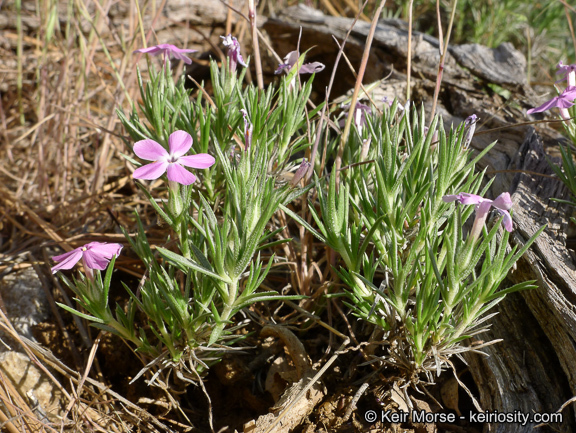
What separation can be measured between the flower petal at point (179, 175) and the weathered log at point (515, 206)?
1188 mm

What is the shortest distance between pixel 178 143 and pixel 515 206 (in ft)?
4.57

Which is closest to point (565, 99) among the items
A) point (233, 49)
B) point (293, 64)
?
point (293, 64)

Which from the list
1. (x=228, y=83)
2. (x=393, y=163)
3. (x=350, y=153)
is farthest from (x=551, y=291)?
(x=228, y=83)

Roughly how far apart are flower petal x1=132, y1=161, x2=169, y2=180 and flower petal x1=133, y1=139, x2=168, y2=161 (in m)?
0.02

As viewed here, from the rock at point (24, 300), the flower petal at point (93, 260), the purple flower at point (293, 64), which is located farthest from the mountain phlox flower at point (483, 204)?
the rock at point (24, 300)

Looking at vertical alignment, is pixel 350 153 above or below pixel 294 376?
above

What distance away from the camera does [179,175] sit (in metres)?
1.31

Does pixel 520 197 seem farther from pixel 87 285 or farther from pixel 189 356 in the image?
pixel 87 285

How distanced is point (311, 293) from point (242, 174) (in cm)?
74

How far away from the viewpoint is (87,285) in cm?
156

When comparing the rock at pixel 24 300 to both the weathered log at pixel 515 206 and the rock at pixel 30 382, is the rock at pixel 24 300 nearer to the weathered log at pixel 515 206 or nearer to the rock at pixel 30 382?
the rock at pixel 30 382

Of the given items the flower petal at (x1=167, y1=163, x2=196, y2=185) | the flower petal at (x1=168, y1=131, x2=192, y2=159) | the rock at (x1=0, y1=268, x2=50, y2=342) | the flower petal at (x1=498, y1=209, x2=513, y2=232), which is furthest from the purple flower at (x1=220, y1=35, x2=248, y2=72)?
the rock at (x1=0, y1=268, x2=50, y2=342)

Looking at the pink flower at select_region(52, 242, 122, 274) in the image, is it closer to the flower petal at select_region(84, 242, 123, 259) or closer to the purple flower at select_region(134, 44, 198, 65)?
the flower petal at select_region(84, 242, 123, 259)

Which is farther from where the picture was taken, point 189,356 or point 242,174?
point 189,356
